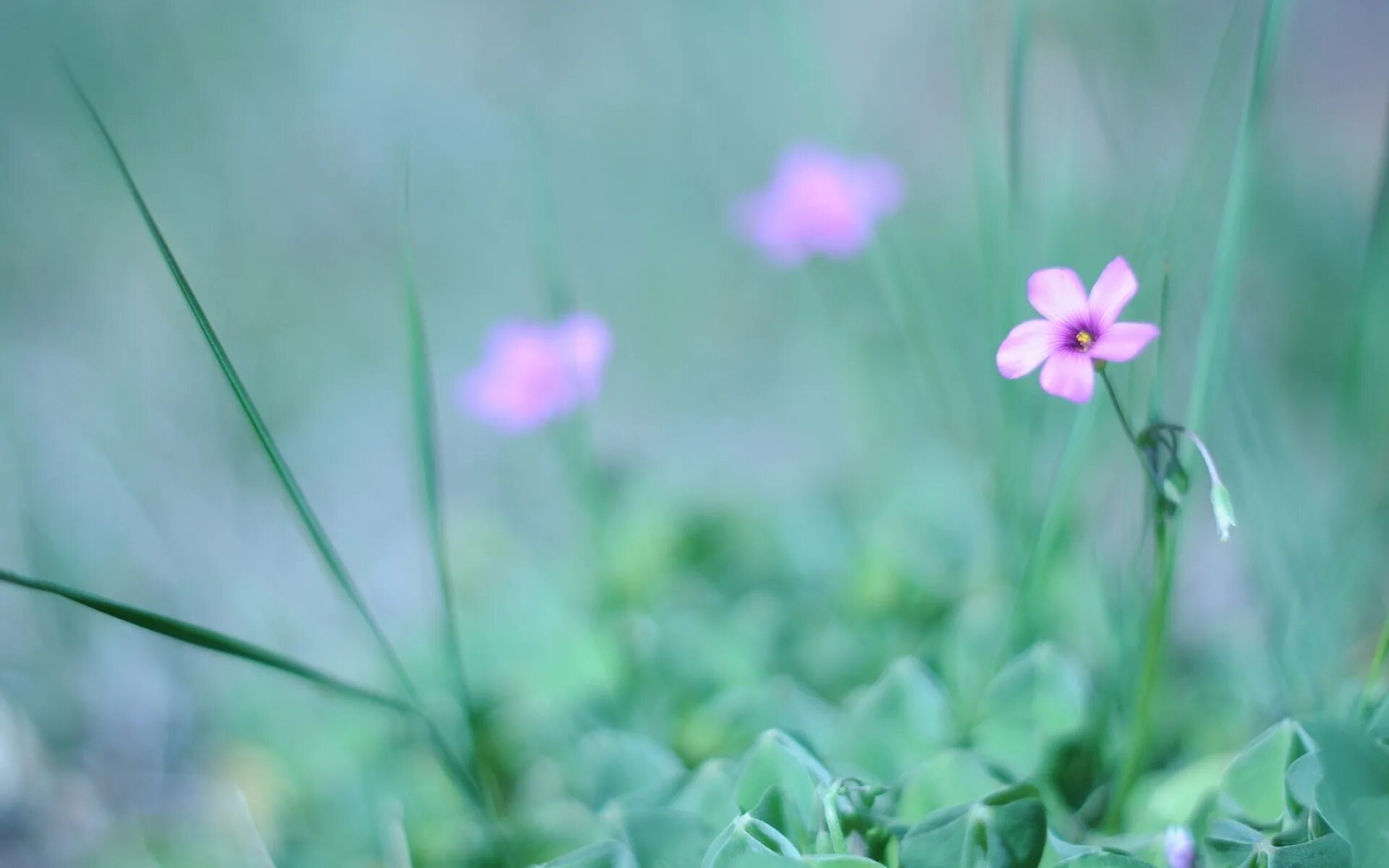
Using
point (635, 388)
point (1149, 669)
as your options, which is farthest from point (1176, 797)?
point (635, 388)

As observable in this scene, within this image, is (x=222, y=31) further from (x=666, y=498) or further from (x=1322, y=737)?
(x=1322, y=737)

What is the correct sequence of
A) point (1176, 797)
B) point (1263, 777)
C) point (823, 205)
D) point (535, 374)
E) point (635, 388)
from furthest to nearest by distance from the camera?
point (635, 388) < point (823, 205) < point (535, 374) < point (1176, 797) < point (1263, 777)

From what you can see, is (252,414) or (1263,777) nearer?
(252,414)

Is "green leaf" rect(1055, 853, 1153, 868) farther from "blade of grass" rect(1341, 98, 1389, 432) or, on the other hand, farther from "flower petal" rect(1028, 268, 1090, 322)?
"blade of grass" rect(1341, 98, 1389, 432)

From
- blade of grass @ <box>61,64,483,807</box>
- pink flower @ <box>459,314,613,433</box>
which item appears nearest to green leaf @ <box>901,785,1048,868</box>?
blade of grass @ <box>61,64,483,807</box>

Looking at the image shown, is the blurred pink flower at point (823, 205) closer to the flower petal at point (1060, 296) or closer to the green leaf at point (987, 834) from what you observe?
the flower petal at point (1060, 296)

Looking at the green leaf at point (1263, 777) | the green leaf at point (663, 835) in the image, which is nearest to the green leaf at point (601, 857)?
the green leaf at point (663, 835)

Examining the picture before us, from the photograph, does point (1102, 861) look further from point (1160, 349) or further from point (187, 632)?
point (187, 632)
